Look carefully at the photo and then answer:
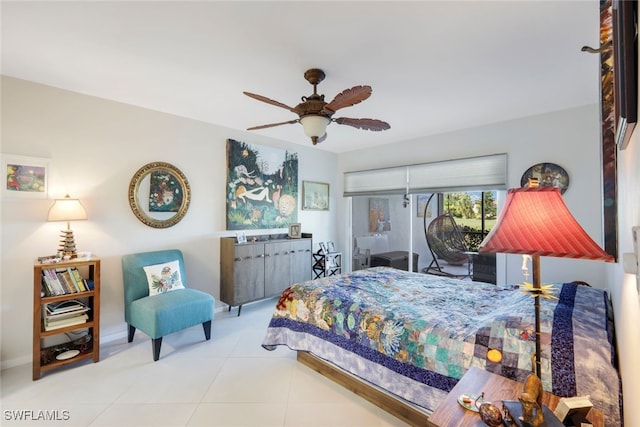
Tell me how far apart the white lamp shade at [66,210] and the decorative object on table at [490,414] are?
3.36 m

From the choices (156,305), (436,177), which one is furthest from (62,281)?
(436,177)

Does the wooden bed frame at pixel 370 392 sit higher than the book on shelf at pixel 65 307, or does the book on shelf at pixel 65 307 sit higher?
the book on shelf at pixel 65 307

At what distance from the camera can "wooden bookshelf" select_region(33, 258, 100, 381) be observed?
2373 mm

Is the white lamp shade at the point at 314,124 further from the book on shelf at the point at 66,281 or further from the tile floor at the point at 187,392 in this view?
the book on shelf at the point at 66,281

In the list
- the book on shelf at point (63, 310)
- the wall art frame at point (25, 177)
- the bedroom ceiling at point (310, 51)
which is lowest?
the book on shelf at point (63, 310)

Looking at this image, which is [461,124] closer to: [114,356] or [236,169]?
[236,169]

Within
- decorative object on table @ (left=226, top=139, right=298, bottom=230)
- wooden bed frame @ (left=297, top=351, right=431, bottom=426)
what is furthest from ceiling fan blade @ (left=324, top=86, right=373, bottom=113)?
decorative object on table @ (left=226, top=139, right=298, bottom=230)

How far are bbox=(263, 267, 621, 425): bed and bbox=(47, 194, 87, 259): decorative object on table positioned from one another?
203 cm

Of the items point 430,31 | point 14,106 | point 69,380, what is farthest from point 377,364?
point 14,106

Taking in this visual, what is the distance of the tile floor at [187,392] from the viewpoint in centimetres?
195

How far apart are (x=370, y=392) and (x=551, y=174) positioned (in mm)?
3050

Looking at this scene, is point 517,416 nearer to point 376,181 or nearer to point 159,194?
point 159,194

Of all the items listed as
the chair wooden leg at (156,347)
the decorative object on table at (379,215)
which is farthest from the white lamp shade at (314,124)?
the decorative object on table at (379,215)

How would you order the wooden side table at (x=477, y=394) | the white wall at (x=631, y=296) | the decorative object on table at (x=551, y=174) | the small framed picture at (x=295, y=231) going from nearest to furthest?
the white wall at (x=631, y=296)
the wooden side table at (x=477, y=394)
the decorative object on table at (x=551, y=174)
the small framed picture at (x=295, y=231)
